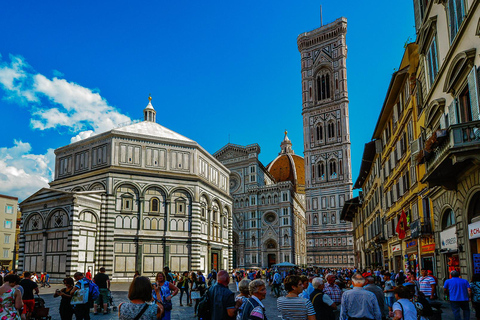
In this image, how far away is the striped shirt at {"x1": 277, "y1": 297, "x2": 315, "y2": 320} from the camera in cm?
585

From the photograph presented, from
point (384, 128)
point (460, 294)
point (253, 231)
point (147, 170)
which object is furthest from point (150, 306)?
point (253, 231)

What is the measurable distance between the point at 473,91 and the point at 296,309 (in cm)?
969

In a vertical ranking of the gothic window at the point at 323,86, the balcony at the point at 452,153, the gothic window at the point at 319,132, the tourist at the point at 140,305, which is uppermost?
Result: the gothic window at the point at 323,86

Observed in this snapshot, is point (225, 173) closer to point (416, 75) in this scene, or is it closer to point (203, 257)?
point (203, 257)

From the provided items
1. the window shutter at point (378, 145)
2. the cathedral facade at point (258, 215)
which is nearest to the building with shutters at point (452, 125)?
the window shutter at point (378, 145)

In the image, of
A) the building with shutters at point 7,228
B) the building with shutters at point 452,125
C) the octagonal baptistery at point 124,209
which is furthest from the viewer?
the building with shutters at point 7,228

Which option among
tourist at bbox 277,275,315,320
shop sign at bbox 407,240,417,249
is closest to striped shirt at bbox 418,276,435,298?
tourist at bbox 277,275,315,320

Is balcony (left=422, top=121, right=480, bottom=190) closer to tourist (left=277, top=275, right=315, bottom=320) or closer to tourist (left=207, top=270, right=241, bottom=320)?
tourist (left=277, top=275, right=315, bottom=320)

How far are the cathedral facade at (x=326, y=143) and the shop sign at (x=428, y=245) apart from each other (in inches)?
2243

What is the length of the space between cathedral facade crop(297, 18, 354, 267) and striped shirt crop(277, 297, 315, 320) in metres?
73.4

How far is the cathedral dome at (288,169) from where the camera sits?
117 m

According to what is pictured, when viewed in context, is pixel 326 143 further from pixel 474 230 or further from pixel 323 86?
pixel 474 230

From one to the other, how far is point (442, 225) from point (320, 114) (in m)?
67.3

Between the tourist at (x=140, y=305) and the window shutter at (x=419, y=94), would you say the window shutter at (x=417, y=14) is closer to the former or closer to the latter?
the window shutter at (x=419, y=94)
